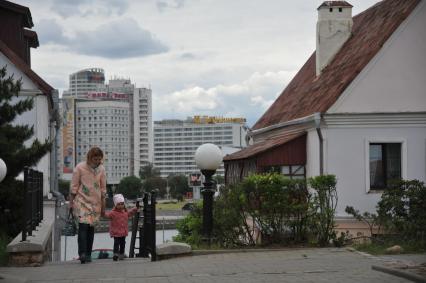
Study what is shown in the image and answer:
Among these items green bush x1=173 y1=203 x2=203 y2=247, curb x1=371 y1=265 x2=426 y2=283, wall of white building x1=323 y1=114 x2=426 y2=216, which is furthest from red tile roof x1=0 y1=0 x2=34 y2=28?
curb x1=371 y1=265 x2=426 y2=283

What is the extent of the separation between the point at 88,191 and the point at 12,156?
4820 millimetres

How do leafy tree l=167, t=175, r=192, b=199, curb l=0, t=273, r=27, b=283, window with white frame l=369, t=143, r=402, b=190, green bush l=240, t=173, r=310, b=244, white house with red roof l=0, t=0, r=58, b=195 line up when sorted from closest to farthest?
1. curb l=0, t=273, r=27, b=283
2. green bush l=240, t=173, r=310, b=244
3. window with white frame l=369, t=143, r=402, b=190
4. white house with red roof l=0, t=0, r=58, b=195
5. leafy tree l=167, t=175, r=192, b=199

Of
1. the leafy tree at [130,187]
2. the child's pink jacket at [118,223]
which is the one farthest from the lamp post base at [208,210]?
the leafy tree at [130,187]

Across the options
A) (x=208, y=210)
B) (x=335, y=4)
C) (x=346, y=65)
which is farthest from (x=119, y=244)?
(x=335, y=4)

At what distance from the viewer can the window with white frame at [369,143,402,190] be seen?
2191 centimetres

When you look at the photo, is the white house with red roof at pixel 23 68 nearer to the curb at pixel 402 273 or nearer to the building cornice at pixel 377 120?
the building cornice at pixel 377 120

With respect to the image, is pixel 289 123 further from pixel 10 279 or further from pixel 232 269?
pixel 10 279

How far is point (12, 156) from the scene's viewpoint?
56.0 ft

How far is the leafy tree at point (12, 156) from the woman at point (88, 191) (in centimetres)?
443

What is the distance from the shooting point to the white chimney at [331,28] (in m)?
25.6

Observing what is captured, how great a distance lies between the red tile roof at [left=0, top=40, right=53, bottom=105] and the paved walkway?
15173 mm

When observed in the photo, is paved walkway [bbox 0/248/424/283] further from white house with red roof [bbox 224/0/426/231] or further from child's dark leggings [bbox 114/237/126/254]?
white house with red roof [bbox 224/0/426/231]

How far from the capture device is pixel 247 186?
14281 mm

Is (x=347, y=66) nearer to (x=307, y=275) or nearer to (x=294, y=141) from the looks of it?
(x=294, y=141)
